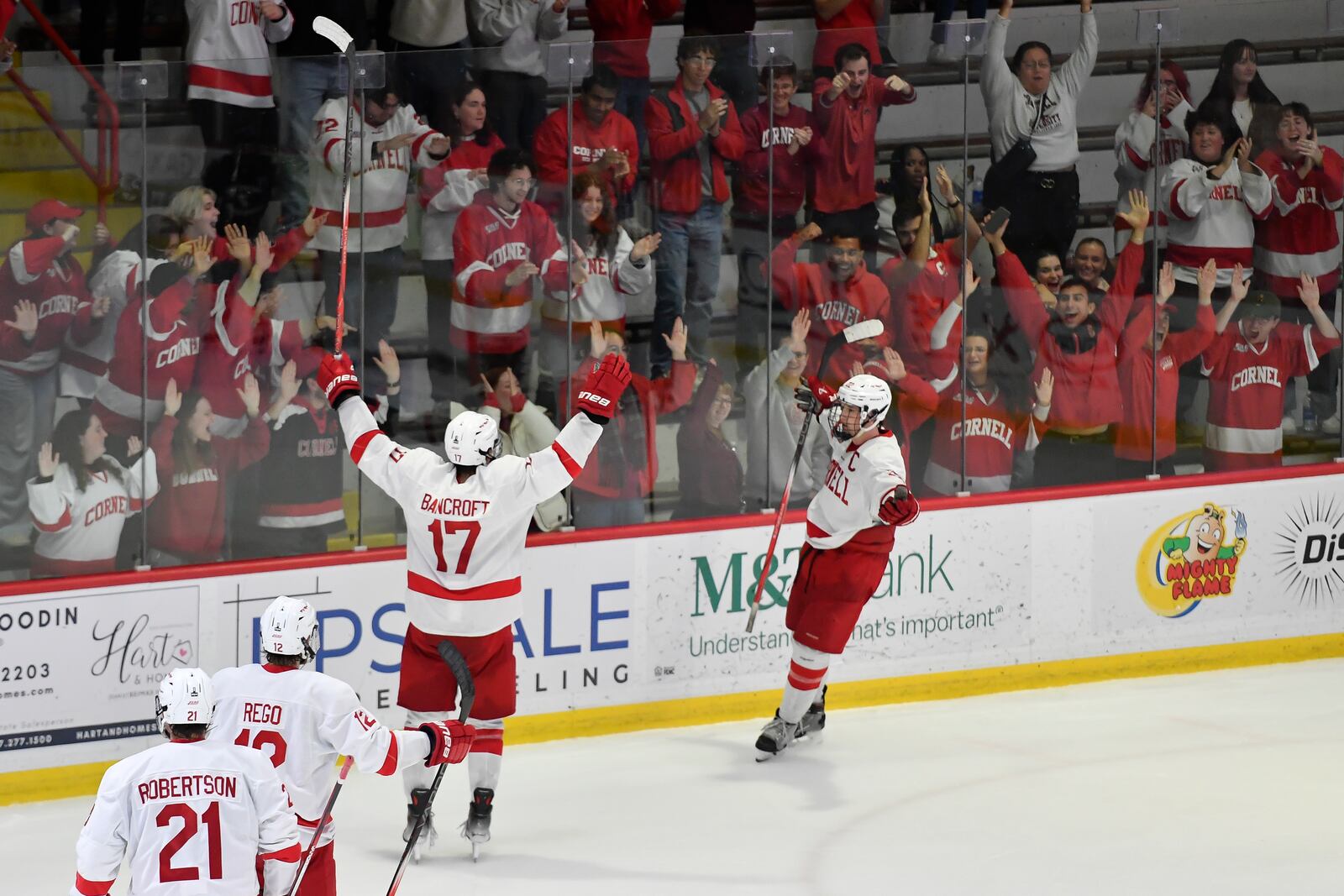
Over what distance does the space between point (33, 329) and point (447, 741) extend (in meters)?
2.38

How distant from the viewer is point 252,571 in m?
6.45

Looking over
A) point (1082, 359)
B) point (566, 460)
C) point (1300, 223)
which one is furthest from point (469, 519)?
point (1300, 223)

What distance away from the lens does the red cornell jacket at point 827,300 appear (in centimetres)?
727

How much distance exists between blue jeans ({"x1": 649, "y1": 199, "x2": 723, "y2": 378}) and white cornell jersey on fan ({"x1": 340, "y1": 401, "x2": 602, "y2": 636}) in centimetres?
148

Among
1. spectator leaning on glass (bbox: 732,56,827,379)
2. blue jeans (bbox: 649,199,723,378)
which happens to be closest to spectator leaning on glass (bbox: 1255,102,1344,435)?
spectator leaning on glass (bbox: 732,56,827,379)

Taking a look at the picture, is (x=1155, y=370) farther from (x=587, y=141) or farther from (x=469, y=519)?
(x=469, y=519)

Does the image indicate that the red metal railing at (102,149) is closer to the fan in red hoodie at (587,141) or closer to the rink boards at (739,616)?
the rink boards at (739,616)

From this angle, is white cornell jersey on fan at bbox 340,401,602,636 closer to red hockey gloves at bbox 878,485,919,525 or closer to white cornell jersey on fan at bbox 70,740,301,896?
red hockey gloves at bbox 878,485,919,525

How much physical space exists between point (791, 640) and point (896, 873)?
174cm

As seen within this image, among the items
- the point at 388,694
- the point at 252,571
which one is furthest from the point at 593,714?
the point at 252,571

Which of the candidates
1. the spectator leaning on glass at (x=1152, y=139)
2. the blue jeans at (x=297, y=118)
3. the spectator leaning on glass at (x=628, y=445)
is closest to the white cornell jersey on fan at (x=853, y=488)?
the spectator leaning on glass at (x=628, y=445)

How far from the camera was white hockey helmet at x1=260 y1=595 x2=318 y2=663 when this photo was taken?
451 cm

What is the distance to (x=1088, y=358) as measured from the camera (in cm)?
787

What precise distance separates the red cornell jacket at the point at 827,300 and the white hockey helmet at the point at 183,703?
3791 mm
